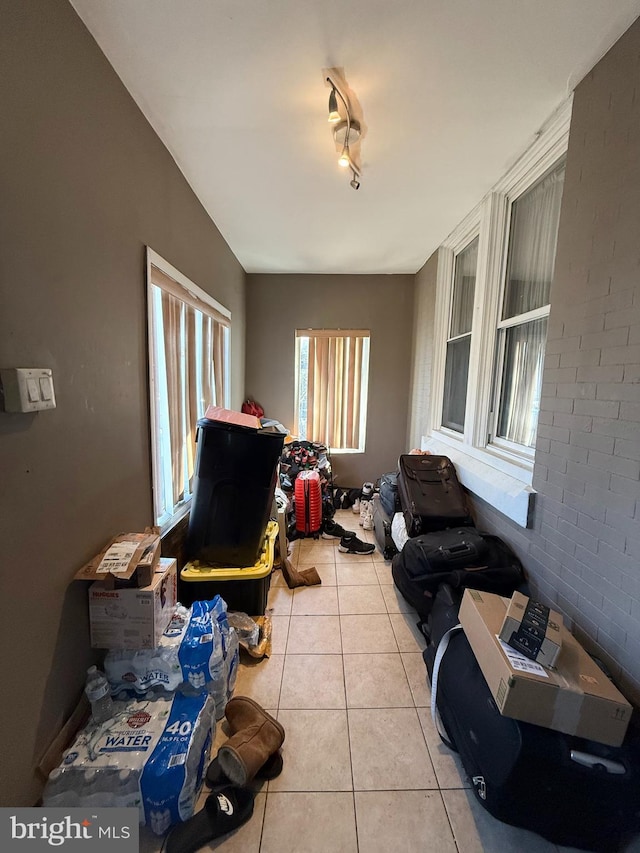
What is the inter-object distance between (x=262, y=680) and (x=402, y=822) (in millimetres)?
736

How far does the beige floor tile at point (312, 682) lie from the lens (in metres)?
1.43

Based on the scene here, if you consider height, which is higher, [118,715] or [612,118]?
[612,118]

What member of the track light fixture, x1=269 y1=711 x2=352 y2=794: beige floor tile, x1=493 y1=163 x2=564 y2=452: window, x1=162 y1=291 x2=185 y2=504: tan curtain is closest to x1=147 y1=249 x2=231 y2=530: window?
x1=162 y1=291 x2=185 y2=504: tan curtain

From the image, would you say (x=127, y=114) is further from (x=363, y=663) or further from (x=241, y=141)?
(x=363, y=663)

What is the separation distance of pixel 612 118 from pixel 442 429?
2136mm

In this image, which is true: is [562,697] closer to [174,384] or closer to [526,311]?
[526,311]

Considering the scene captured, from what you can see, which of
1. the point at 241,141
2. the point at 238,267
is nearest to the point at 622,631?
the point at 241,141

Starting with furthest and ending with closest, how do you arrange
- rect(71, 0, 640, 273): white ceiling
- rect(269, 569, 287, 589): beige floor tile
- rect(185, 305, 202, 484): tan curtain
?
rect(269, 569, 287, 589): beige floor tile < rect(185, 305, 202, 484): tan curtain < rect(71, 0, 640, 273): white ceiling

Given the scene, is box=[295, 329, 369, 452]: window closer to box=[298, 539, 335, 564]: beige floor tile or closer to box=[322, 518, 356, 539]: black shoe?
box=[322, 518, 356, 539]: black shoe

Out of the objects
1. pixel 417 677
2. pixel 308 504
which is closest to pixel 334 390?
pixel 308 504

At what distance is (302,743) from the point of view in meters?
1.27

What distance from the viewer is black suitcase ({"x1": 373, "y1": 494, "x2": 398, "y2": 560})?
2650 mm

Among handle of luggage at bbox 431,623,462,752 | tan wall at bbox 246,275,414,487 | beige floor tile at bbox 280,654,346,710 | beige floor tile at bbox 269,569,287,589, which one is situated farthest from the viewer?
tan wall at bbox 246,275,414,487

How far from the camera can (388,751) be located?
4.10 feet
